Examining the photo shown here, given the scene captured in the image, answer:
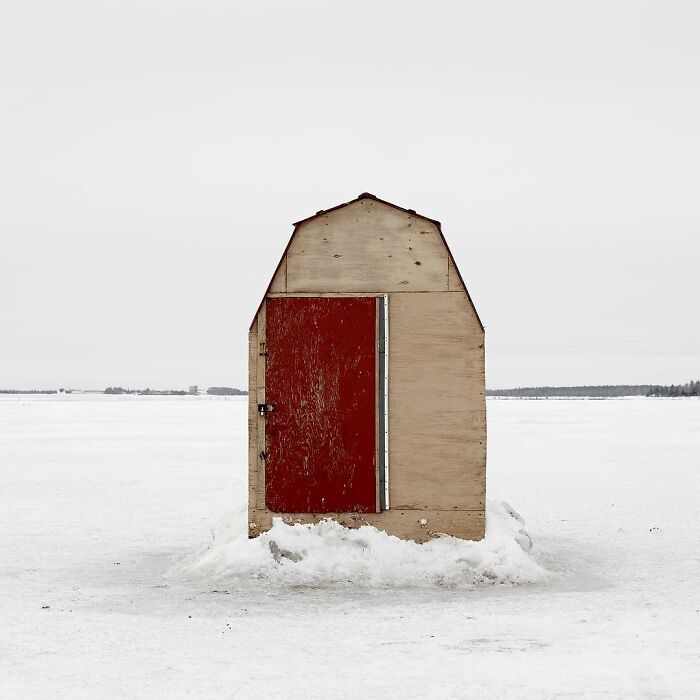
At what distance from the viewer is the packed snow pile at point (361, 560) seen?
302 inches

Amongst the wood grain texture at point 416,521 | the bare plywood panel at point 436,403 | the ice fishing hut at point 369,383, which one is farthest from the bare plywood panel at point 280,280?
the wood grain texture at point 416,521

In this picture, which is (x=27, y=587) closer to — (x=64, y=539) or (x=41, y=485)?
(x=64, y=539)

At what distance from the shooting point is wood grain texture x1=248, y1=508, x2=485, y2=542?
27.2 feet

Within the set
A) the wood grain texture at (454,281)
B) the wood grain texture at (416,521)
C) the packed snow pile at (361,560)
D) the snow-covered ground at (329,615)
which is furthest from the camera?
the wood grain texture at (454,281)

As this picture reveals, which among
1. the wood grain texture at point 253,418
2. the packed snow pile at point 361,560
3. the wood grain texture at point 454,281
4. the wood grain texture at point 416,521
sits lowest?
the packed snow pile at point 361,560

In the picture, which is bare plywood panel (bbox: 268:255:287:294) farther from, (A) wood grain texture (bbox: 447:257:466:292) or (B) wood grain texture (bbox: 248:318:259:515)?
(A) wood grain texture (bbox: 447:257:466:292)

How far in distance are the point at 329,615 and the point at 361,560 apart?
4.68 feet

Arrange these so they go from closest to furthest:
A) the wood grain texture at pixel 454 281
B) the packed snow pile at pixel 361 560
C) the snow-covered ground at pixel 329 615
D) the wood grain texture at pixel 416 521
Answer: the snow-covered ground at pixel 329 615, the packed snow pile at pixel 361 560, the wood grain texture at pixel 416 521, the wood grain texture at pixel 454 281

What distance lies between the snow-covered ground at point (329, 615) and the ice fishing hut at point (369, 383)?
89 centimetres

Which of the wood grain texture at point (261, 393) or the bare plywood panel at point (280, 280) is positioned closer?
the wood grain texture at point (261, 393)

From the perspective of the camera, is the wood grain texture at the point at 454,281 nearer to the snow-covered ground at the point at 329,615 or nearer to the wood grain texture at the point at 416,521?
the wood grain texture at the point at 416,521

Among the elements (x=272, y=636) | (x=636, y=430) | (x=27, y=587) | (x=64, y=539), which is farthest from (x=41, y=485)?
(x=636, y=430)

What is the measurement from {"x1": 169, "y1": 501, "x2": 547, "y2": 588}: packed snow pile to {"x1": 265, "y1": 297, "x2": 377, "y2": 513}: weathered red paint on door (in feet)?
1.24

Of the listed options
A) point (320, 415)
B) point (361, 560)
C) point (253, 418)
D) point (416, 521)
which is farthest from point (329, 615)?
point (253, 418)
